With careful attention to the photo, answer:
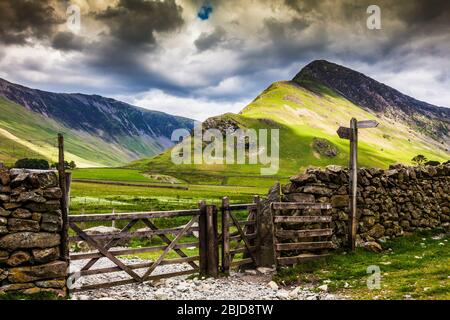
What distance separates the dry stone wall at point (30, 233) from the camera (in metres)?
11.1

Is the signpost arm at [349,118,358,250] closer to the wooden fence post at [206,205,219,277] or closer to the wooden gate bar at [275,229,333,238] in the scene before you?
the wooden gate bar at [275,229,333,238]

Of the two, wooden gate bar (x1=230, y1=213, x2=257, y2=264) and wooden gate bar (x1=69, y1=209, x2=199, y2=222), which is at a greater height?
wooden gate bar (x1=69, y1=209, x2=199, y2=222)

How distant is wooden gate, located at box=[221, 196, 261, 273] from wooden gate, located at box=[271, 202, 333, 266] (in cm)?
122

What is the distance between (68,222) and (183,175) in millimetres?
159052

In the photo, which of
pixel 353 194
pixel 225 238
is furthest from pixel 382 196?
pixel 225 238

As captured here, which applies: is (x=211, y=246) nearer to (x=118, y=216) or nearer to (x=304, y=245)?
(x=304, y=245)

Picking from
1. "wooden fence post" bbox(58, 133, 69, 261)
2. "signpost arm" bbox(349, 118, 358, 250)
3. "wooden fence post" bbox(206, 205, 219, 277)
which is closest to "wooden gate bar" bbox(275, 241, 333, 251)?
"signpost arm" bbox(349, 118, 358, 250)

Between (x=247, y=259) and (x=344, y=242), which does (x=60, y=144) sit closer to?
(x=247, y=259)

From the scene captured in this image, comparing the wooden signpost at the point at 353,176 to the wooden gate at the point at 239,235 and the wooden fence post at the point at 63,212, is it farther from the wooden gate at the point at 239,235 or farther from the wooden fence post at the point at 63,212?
the wooden fence post at the point at 63,212

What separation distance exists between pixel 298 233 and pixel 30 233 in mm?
→ 9663

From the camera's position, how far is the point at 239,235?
1628 cm

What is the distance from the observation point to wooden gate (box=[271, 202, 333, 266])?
15453 millimetres
